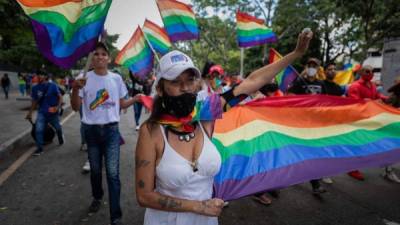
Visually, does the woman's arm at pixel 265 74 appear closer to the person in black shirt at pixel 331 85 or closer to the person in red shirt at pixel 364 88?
the person in black shirt at pixel 331 85

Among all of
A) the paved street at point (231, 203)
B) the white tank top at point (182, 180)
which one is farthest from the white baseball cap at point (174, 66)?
the paved street at point (231, 203)

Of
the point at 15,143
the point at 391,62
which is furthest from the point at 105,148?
the point at 391,62

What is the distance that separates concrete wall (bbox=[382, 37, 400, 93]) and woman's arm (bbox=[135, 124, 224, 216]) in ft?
45.3

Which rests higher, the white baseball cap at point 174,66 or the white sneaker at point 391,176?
the white baseball cap at point 174,66

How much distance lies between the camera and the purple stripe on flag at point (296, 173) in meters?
3.18

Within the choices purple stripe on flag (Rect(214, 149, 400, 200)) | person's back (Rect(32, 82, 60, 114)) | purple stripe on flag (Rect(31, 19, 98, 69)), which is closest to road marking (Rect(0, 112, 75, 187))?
person's back (Rect(32, 82, 60, 114))

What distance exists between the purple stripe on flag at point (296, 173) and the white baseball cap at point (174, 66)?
151 centimetres

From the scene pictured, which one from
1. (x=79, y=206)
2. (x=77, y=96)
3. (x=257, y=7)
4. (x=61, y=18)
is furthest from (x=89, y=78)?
(x=257, y=7)

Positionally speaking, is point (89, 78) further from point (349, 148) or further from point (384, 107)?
point (384, 107)

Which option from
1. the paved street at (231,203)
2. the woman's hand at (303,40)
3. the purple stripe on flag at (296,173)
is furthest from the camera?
the paved street at (231,203)

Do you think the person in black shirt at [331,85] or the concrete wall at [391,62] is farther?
the concrete wall at [391,62]

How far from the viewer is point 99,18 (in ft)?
9.73

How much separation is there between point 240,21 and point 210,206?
6.98 metres

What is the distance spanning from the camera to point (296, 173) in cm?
347
